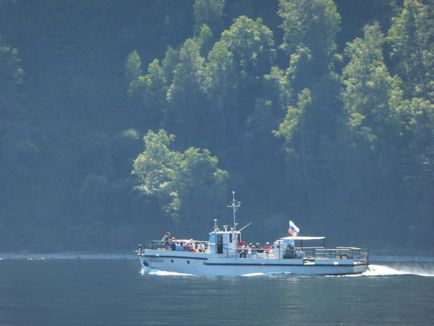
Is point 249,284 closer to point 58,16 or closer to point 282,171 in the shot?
point 282,171

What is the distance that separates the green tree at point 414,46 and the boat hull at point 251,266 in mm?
67932

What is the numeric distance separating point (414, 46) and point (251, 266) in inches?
2903

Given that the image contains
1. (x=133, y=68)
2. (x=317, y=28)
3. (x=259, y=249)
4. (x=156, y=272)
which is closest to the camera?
(x=259, y=249)

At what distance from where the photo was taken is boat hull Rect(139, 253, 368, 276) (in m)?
106

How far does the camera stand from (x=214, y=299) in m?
84.9

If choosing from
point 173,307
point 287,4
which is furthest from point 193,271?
point 287,4

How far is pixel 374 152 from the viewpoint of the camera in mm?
160000

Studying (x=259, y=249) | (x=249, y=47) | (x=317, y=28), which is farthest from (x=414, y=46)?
(x=259, y=249)

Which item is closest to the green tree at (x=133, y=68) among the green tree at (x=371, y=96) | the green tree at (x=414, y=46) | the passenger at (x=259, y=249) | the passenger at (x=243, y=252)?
the green tree at (x=371, y=96)

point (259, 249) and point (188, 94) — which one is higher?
point (188, 94)

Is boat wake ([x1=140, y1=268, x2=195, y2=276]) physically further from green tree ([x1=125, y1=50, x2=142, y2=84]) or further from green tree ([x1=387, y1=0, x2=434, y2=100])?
green tree ([x1=125, y1=50, x2=142, y2=84])

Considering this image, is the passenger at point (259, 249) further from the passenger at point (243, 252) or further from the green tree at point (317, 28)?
the green tree at point (317, 28)

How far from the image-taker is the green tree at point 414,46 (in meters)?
171

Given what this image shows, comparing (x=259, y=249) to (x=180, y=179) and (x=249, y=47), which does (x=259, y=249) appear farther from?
(x=249, y=47)
